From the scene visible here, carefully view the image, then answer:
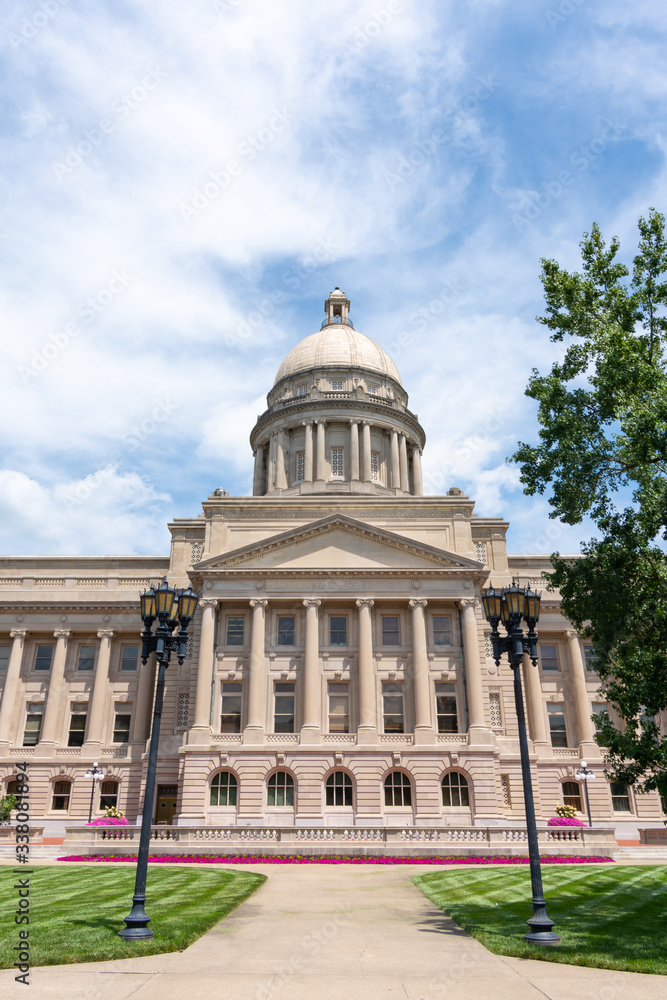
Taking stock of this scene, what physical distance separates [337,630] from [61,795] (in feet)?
71.4

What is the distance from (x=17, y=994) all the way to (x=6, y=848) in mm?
28360

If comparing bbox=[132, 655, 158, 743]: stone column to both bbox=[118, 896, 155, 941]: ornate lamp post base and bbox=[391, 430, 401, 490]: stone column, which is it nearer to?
bbox=[391, 430, 401, 490]: stone column

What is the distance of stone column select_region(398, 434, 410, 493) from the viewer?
67750 millimetres

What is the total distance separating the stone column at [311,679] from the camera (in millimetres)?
43844

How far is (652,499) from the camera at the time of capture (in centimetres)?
1731

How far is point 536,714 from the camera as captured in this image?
51031 mm

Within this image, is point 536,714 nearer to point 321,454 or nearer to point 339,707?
point 339,707

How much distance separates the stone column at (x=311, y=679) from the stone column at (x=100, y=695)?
1566 cm

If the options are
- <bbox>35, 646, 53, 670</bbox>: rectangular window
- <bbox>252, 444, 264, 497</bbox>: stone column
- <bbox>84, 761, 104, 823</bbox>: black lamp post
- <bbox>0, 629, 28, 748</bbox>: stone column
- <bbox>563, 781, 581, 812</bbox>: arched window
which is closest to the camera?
<bbox>84, 761, 104, 823</bbox>: black lamp post

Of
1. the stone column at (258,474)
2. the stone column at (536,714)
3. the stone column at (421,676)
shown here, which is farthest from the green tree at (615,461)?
the stone column at (258,474)

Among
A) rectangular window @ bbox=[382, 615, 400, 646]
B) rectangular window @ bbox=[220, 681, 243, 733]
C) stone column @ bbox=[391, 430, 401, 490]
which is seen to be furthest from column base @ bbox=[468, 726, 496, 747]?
stone column @ bbox=[391, 430, 401, 490]

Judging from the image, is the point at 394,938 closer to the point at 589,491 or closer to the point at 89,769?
the point at 589,491

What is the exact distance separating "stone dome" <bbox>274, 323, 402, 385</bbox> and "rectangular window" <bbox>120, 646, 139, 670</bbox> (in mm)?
33017

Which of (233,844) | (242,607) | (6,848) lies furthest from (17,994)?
(242,607)
